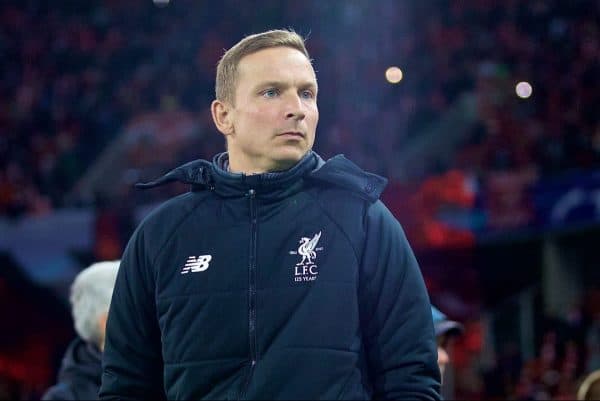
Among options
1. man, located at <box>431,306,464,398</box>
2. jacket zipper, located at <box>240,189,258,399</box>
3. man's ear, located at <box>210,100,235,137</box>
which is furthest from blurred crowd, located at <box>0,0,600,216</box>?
jacket zipper, located at <box>240,189,258,399</box>

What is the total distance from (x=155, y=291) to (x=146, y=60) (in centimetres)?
1436

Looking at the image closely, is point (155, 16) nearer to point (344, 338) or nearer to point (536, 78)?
point (536, 78)

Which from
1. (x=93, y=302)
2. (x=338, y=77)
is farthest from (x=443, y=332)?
(x=338, y=77)

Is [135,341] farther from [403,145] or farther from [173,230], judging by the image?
[403,145]

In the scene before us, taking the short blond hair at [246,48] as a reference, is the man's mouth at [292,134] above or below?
below

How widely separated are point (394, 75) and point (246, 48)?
12.4 metres

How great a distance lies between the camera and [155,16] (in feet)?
56.0

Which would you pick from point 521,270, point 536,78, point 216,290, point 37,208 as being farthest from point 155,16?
point 216,290

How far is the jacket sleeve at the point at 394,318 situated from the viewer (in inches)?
68.9

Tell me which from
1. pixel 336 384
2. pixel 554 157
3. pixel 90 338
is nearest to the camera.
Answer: pixel 336 384

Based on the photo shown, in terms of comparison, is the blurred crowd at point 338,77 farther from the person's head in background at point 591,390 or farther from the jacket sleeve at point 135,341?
the jacket sleeve at point 135,341

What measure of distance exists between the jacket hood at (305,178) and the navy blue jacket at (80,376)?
→ 3.86 ft

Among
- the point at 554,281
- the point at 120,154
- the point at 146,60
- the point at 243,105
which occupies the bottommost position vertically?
the point at 554,281

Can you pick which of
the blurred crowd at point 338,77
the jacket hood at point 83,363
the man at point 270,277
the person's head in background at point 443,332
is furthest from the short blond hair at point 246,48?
the blurred crowd at point 338,77
